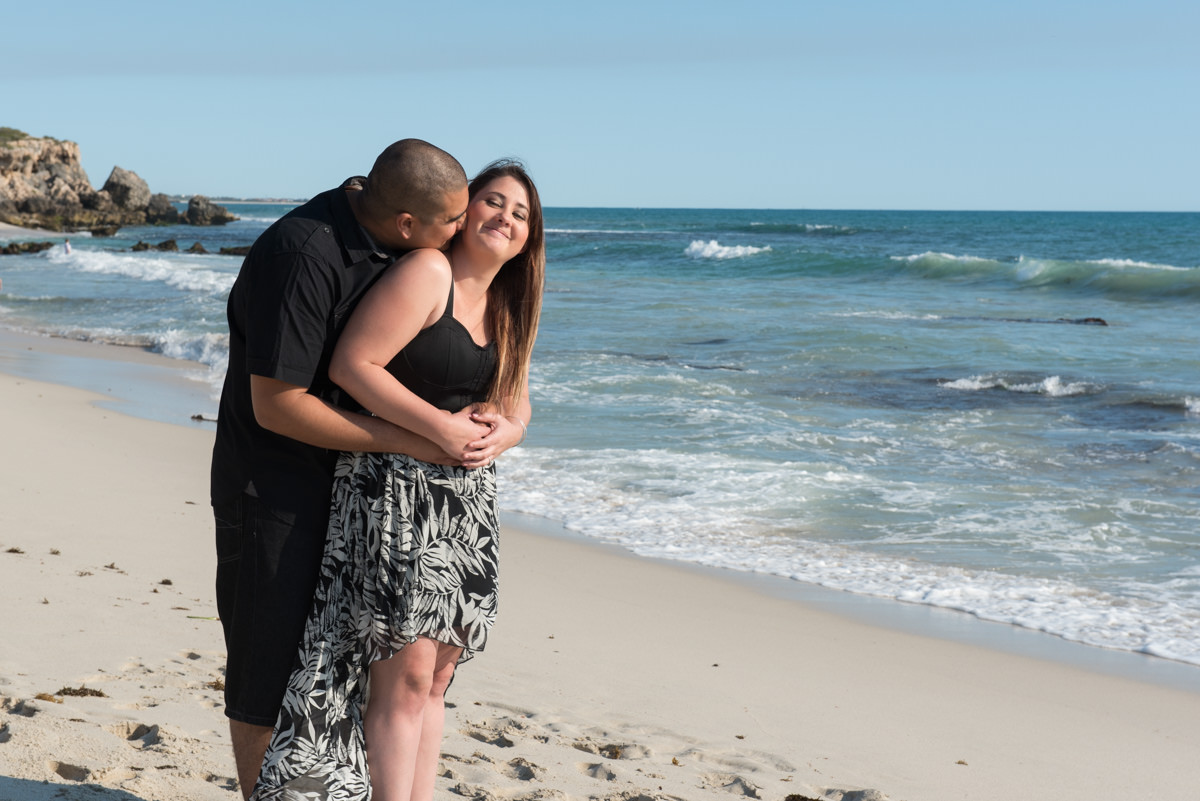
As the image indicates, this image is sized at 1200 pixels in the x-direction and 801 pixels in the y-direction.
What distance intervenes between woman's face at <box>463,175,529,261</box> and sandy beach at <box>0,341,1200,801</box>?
5.38 feet

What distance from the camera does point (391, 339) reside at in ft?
7.65

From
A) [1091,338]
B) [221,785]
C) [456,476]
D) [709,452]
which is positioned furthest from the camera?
[1091,338]

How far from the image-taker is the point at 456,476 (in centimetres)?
252

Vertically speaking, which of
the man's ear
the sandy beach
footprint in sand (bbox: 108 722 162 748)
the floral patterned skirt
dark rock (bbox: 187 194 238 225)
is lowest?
the sandy beach

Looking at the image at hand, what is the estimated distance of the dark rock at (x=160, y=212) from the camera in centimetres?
7269

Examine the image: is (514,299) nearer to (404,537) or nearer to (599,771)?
(404,537)

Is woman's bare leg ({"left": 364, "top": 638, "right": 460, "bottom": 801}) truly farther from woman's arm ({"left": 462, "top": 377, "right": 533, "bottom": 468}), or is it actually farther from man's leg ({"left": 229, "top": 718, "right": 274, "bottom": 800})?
woman's arm ({"left": 462, "top": 377, "right": 533, "bottom": 468})

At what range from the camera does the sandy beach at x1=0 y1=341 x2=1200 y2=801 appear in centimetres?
336

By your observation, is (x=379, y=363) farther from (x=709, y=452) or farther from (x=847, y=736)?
(x=709, y=452)

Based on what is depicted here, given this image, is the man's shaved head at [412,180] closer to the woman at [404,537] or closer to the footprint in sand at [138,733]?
the woman at [404,537]

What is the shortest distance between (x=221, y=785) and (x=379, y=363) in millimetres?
1521

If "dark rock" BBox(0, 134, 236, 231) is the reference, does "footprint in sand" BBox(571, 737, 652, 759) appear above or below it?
below

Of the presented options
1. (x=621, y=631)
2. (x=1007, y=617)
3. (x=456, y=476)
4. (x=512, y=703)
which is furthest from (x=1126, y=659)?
(x=456, y=476)

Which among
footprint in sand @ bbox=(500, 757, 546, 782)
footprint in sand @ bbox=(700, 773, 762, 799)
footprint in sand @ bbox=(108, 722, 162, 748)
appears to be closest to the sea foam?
footprint in sand @ bbox=(700, 773, 762, 799)
